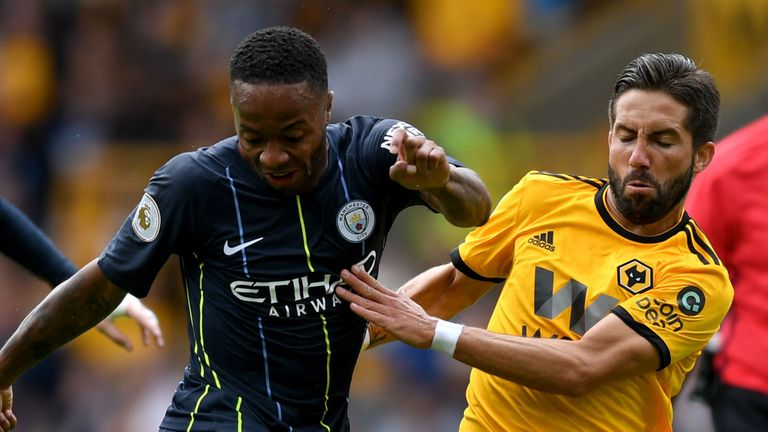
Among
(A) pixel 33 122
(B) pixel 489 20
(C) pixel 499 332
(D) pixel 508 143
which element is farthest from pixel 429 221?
(C) pixel 499 332

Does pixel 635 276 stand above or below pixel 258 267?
below

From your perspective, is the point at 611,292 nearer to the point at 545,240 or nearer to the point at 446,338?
the point at 545,240

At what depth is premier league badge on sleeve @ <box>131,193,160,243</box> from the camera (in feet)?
12.5

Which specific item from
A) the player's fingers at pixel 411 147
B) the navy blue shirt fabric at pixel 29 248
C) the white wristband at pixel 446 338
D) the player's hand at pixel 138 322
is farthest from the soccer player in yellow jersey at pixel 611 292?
the navy blue shirt fabric at pixel 29 248

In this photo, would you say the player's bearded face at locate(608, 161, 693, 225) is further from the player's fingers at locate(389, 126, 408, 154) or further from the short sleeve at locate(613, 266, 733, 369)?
the player's fingers at locate(389, 126, 408, 154)

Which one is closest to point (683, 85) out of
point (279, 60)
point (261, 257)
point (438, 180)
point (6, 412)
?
point (438, 180)

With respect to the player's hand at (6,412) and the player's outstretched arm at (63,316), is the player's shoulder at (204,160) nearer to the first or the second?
the player's outstretched arm at (63,316)

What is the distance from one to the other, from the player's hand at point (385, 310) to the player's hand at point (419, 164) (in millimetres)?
472

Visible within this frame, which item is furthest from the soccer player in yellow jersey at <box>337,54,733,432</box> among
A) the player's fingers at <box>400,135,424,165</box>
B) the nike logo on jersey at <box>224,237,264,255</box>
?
the player's fingers at <box>400,135,424,165</box>

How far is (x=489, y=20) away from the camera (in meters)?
10.5

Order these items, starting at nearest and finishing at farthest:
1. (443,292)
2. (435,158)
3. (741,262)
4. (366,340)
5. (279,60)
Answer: (435,158) → (279,60) → (366,340) → (443,292) → (741,262)

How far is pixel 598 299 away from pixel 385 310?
31.7 inches

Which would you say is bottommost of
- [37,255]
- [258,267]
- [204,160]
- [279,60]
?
[37,255]

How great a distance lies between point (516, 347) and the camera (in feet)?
13.1
